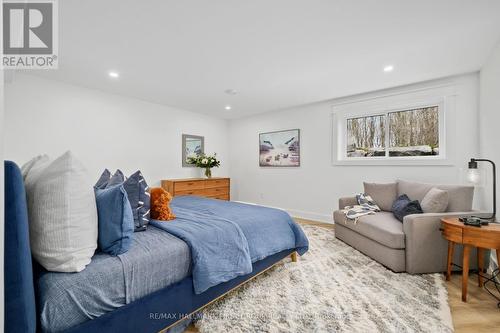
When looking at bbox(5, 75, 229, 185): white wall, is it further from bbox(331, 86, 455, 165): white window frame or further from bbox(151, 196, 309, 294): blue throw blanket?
bbox(331, 86, 455, 165): white window frame

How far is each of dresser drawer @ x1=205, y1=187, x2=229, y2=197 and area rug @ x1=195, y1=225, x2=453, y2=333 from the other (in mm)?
2794

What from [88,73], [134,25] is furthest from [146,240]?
[88,73]

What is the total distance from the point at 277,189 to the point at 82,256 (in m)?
4.29

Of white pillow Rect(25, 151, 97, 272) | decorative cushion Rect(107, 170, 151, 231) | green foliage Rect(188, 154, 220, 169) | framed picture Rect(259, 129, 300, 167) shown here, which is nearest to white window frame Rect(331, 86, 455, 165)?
framed picture Rect(259, 129, 300, 167)

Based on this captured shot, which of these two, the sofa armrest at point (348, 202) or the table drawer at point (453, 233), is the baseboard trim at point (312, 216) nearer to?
the sofa armrest at point (348, 202)

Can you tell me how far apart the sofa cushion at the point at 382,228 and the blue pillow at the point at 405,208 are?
0.08 meters

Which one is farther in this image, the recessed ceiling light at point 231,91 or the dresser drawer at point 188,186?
the dresser drawer at point 188,186

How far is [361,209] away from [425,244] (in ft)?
2.92

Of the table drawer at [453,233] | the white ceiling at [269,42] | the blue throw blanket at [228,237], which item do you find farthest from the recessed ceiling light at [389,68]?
the blue throw blanket at [228,237]

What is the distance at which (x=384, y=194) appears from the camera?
326 cm

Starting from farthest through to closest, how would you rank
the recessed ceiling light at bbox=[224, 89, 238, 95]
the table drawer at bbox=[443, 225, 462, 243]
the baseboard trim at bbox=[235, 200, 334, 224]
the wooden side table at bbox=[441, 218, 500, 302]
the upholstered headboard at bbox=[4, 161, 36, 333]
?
the baseboard trim at bbox=[235, 200, 334, 224] < the recessed ceiling light at bbox=[224, 89, 238, 95] < the table drawer at bbox=[443, 225, 462, 243] < the wooden side table at bbox=[441, 218, 500, 302] < the upholstered headboard at bbox=[4, 161, 36, 333]

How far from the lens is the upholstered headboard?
879 millimetres

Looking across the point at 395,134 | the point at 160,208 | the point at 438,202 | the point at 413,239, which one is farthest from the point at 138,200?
the point at 395,134
